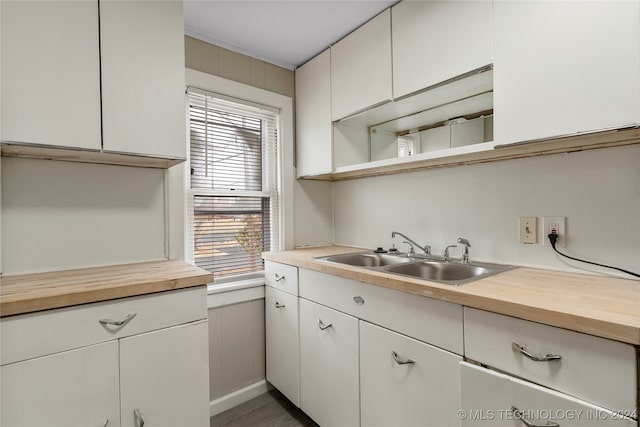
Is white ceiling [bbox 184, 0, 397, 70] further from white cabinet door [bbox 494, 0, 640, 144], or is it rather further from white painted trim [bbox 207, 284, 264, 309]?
white painted trim [bbox 207, 284, 264, 309]

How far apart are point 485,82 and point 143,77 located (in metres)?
1.59

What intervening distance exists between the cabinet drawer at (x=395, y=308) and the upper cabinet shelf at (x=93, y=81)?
99 centimetres

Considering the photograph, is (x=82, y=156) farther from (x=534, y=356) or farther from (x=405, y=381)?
(x=534, y=356)

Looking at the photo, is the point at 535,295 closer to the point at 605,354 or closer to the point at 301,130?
the point at 605,354

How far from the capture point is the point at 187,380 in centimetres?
132

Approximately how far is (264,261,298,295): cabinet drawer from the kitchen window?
0.17m

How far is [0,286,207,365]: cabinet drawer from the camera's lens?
3.28 ft

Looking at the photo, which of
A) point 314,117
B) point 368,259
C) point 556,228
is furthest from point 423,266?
point 314,117

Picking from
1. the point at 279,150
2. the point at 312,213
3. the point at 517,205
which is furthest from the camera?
the point at 312,213

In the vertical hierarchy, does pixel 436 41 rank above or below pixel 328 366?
above

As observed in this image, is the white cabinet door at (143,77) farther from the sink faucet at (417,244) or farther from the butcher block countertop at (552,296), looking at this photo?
the sink faucet at (417,244)

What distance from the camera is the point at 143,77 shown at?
144 cm

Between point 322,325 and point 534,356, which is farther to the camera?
point 322,325

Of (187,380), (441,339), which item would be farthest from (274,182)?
(441,339)
